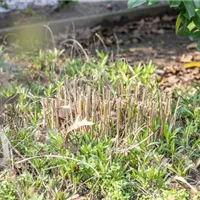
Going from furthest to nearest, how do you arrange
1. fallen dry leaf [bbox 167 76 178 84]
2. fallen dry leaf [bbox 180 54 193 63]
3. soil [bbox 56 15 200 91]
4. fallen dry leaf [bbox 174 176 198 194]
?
fallen dry leaf [bbox 180 54 193 63]
soil [bbox 56 15 200 91]
fallen dry leaf [bbox 167 76 178 84]
fallen dry leaf [bbox 174 176 198 194]

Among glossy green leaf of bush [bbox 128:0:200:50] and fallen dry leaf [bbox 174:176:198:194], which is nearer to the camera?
fallen dry leaf [bbox 174:176:198:194]

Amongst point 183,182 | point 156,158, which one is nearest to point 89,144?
point 156,158

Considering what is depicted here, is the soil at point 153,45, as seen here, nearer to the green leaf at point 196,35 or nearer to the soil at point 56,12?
the soil at point 56,12

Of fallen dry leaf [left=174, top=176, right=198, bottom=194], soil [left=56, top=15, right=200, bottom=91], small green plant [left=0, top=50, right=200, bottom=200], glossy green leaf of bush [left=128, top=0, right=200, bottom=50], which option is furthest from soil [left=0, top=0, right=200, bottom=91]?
fallen dry leaf [left=174, top=176, right=198, bottom=194]

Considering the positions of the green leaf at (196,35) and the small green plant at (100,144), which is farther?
the green leaf at (196,35)

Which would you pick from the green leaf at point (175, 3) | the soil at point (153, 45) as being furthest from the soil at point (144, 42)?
the green leaf at point (175, 3)

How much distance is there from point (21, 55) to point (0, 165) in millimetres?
2160

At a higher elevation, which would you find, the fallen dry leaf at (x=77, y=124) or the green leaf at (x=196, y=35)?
the green leaf at (x=196, y=35)

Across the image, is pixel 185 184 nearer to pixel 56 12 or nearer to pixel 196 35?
pixel 196 35

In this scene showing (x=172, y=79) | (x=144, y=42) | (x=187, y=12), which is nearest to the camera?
(x=187, y=12)

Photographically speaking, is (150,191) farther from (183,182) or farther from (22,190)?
(22,190)

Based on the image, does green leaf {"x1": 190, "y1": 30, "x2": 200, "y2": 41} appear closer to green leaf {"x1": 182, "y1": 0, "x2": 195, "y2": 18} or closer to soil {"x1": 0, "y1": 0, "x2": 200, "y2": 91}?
green leaf {"x1": 182, "y1": 0, "x2": 195, "y2": 18}

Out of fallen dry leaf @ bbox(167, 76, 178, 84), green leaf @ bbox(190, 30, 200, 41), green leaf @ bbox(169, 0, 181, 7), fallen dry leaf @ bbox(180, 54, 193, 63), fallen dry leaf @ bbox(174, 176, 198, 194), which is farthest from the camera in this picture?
fallen dry leaf @ bbox(180, 54, 193, 63)

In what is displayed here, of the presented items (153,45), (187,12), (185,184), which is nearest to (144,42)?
(153,45)
